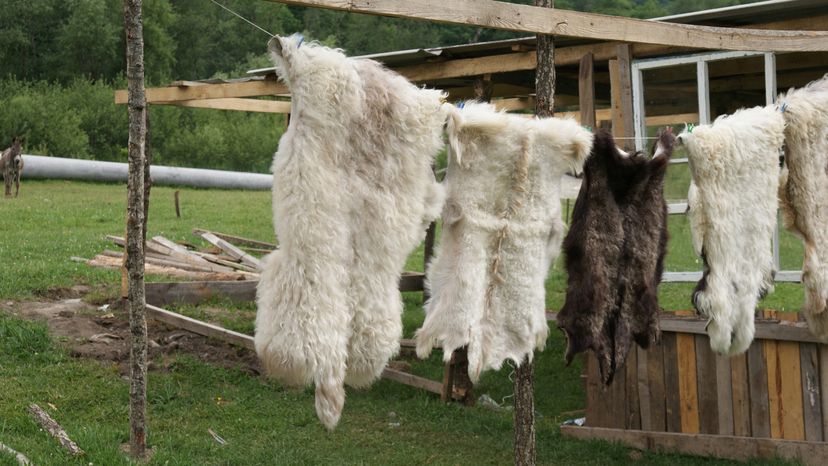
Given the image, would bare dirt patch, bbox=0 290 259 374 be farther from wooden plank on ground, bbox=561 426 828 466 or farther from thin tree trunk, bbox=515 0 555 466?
thin tree trunk, bbox=515 0 555 466

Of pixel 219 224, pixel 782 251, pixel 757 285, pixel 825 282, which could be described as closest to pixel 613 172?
pixel 757 285

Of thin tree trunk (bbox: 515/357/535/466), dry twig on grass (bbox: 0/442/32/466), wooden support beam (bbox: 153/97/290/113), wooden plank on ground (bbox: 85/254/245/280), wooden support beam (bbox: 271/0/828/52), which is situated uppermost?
wooden support beam (bbox: 153/97/290/113)

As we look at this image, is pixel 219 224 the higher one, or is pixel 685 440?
pixel 219 224

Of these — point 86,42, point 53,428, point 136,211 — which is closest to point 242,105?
point 136,211

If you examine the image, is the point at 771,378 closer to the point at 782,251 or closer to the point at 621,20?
the point at 782,251

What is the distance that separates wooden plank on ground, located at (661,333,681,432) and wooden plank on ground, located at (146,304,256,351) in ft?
12.5

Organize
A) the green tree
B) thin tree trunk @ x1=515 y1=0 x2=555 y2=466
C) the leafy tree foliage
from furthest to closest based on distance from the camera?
the green tree → the leafy tree foliage → thin tree trunk @ x1=515 y1=0 x2=555 y2=466

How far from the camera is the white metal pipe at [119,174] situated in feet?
83.4

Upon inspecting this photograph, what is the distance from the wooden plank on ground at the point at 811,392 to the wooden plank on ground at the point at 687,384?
0.82 m

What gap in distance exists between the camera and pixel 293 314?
372 cm

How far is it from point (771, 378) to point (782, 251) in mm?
1479

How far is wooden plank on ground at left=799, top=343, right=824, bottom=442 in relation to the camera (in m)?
6.99

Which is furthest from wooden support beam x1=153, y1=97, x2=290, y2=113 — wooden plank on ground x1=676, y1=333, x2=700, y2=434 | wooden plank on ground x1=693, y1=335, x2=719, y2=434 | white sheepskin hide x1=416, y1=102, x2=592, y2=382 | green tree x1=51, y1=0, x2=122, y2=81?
green tree x1=51, y1=0, x2=122, y2=81

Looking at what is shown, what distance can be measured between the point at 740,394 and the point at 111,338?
236 inches
